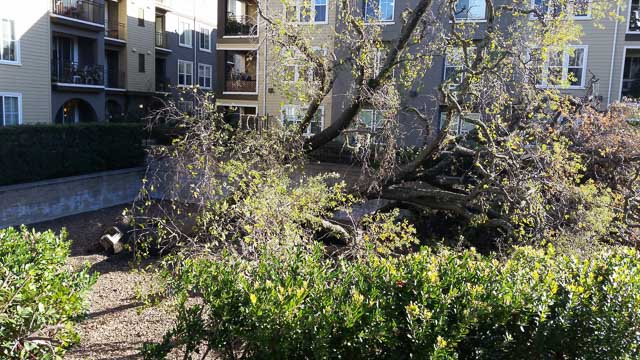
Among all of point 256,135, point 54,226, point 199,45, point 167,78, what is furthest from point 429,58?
point 199,45

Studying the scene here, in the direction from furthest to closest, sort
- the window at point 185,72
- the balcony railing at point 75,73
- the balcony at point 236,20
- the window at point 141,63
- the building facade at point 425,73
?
the window at point 185,72 → the window at point 141,63 → the balcony at point 236,20 → the balcony railing at point 75,73 → the building facade at point 425,73

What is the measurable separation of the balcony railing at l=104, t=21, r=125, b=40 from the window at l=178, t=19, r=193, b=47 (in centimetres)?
612

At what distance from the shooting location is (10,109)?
22.7 m

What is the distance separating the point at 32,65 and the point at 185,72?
580 inches

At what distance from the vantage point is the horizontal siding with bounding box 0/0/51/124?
2228cm

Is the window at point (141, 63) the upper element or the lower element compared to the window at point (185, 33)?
lower

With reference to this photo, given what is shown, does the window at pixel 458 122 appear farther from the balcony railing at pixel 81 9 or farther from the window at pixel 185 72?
the window at pixel 185 72

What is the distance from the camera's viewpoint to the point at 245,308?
14.3 feet

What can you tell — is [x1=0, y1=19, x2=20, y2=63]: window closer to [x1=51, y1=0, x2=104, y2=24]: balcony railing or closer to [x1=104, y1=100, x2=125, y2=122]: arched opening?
[x1=51, y1=0, x2=104, y2=24]: balcony railing

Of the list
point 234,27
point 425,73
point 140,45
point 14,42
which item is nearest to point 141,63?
point 140,45

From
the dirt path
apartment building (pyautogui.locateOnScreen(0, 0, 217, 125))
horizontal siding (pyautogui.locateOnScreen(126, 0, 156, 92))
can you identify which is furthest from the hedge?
horizontal siding (pyautogui.locateOnScreen(126, 0, 156, 92))

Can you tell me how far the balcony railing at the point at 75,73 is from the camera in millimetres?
25406

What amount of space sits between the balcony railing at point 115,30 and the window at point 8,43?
28.0ft

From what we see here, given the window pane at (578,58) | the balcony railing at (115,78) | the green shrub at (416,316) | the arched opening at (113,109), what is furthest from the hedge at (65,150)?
the window pane at (578,58)
